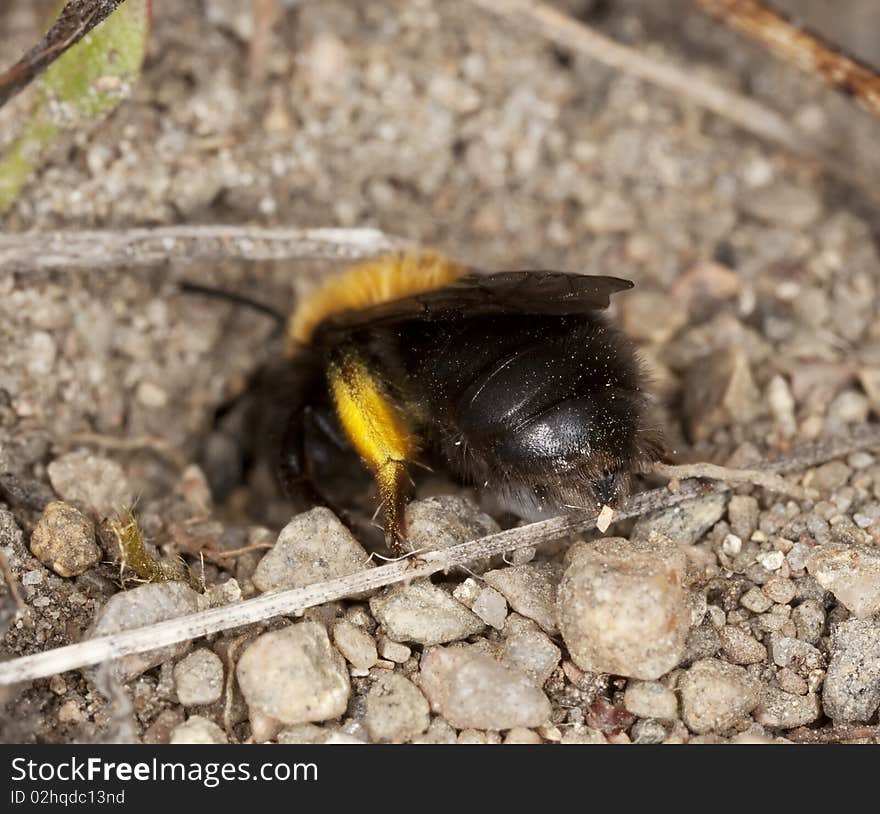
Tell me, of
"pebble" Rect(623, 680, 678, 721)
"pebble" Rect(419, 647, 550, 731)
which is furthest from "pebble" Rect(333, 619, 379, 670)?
"pebble" Rect(623, 680, 678, 721)

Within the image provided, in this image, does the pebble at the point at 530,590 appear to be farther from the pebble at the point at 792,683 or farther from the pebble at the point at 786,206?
the pebble at the point at 786,206

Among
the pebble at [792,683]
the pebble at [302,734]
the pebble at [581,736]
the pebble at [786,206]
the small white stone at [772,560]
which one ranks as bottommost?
the pebble at [302,734]

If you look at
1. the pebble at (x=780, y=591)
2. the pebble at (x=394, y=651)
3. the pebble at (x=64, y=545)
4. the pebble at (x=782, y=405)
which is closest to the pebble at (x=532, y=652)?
the pebble at (x=394, y=651)

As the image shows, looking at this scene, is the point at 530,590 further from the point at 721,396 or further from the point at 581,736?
the point at 721,396

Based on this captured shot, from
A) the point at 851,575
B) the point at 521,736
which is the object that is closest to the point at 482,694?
the point at 521,736

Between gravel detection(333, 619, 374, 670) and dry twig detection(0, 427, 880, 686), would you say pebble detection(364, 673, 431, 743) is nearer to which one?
gravel detection(333, 619, 374, 670)
